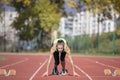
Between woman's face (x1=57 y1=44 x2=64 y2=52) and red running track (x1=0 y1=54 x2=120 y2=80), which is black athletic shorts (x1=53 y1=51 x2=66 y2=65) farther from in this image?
woman's face (x1=57 y1=44 x2=64 y2=52)

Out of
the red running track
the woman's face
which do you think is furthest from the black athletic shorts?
the woman's face

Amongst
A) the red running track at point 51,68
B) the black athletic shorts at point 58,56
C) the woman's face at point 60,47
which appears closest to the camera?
the woman's face at point 60,47

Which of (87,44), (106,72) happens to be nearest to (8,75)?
(106,72)

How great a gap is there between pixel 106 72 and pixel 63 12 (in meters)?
43.3

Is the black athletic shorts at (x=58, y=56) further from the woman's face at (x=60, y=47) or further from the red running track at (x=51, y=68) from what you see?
the woman's face at (x=60, y=47)

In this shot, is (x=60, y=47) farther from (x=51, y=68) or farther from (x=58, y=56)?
(x=51, y=68)

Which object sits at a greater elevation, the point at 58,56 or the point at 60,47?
the point at 60,47

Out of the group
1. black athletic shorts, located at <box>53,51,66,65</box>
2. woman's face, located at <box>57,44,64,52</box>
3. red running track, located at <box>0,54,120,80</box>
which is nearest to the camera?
woman's face, located at <box>57,44,64,52</box>

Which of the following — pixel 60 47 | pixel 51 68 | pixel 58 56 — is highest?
pixel 60 47

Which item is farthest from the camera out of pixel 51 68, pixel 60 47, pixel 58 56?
pixel 51 68

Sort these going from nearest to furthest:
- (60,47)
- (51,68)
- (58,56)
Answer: (60,47) < (58,56) < (51,68)

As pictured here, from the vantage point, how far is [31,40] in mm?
68562

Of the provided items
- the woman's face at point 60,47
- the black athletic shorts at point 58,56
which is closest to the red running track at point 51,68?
the black athletic shorts at point 58,56

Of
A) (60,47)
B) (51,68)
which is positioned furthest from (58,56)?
(51,68)
